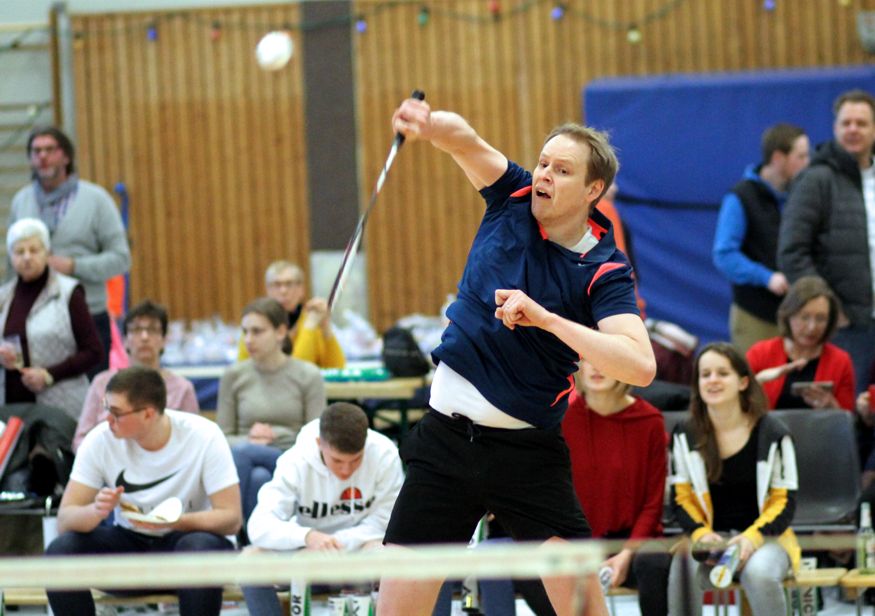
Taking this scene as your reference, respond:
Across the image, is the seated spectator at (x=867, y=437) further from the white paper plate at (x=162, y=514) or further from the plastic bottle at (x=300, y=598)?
the white paper plate at (x=162, y=514)

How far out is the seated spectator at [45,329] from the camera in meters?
6.18

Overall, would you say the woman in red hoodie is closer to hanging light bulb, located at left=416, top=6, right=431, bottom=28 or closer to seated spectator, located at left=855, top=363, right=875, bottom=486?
seated spectator, located at left=855, top=363, right=875, bottom=486

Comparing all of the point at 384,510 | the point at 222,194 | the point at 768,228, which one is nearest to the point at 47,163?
the point at 384,510

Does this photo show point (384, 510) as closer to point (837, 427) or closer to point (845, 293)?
point (837, 427)

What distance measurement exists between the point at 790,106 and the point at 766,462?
5310 mm

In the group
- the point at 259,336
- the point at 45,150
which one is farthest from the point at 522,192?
the point at 45,150

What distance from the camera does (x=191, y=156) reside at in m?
11.5

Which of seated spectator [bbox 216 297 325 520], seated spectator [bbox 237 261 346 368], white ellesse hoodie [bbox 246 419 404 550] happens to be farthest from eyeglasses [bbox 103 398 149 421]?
seated spectator [bbox 237 261 346 368]

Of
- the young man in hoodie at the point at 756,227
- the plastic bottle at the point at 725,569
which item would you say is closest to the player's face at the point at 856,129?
the young man in hoodie at the point at 756,227

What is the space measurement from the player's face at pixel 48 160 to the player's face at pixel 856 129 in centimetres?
383

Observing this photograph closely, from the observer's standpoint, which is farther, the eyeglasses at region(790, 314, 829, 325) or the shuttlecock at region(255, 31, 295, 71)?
the shuttlecock at region(255, 31, 295, 71)

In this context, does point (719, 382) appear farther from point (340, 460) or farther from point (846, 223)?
point (846, 223)

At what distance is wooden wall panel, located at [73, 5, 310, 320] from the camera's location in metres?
11.4

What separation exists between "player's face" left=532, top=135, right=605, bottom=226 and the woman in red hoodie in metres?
2.01
